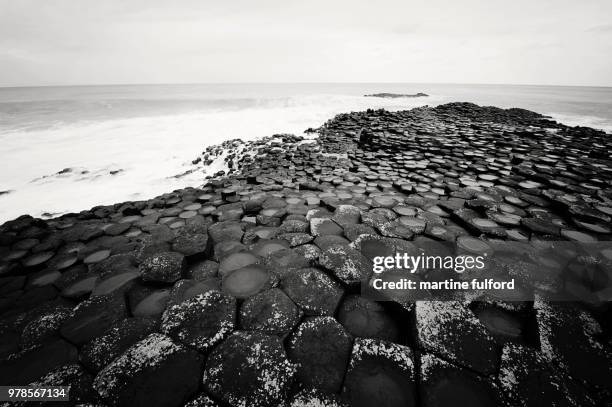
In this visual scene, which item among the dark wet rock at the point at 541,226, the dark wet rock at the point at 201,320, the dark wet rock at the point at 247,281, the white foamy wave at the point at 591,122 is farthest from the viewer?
the white foamy wave at the point at 591,122

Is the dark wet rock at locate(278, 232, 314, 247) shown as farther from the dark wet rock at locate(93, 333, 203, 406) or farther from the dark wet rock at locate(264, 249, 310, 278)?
the dark wet rock at locate(93, 333, 203, 406)

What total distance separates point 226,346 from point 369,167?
4.70 metres

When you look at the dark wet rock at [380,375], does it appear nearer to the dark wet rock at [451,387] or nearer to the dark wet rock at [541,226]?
the dark wet rock at [451,387]

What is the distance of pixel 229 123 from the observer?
17.2 metres

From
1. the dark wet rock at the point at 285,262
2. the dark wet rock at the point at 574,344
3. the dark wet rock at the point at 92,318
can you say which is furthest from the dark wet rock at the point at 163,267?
the dark wet rock at the point at 574,344

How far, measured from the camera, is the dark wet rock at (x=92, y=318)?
172cm

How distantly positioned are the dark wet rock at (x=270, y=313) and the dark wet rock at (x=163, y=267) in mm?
767

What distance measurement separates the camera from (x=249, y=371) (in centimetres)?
143

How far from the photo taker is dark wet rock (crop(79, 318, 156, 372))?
1.53 m

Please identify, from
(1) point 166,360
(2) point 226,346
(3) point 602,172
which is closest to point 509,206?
(3) point 602,172

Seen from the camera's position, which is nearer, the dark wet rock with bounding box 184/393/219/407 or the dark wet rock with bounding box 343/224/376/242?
the dark wet rock with bounding box 184/393/219/407

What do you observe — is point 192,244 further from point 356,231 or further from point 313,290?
point 356,231

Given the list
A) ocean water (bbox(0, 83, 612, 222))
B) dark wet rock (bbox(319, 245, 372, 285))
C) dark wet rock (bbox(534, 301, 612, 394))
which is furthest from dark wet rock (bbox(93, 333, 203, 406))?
ocean water (bbox(0, 83, 612, 222))

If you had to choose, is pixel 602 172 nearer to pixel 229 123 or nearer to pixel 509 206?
pixel 509 206
